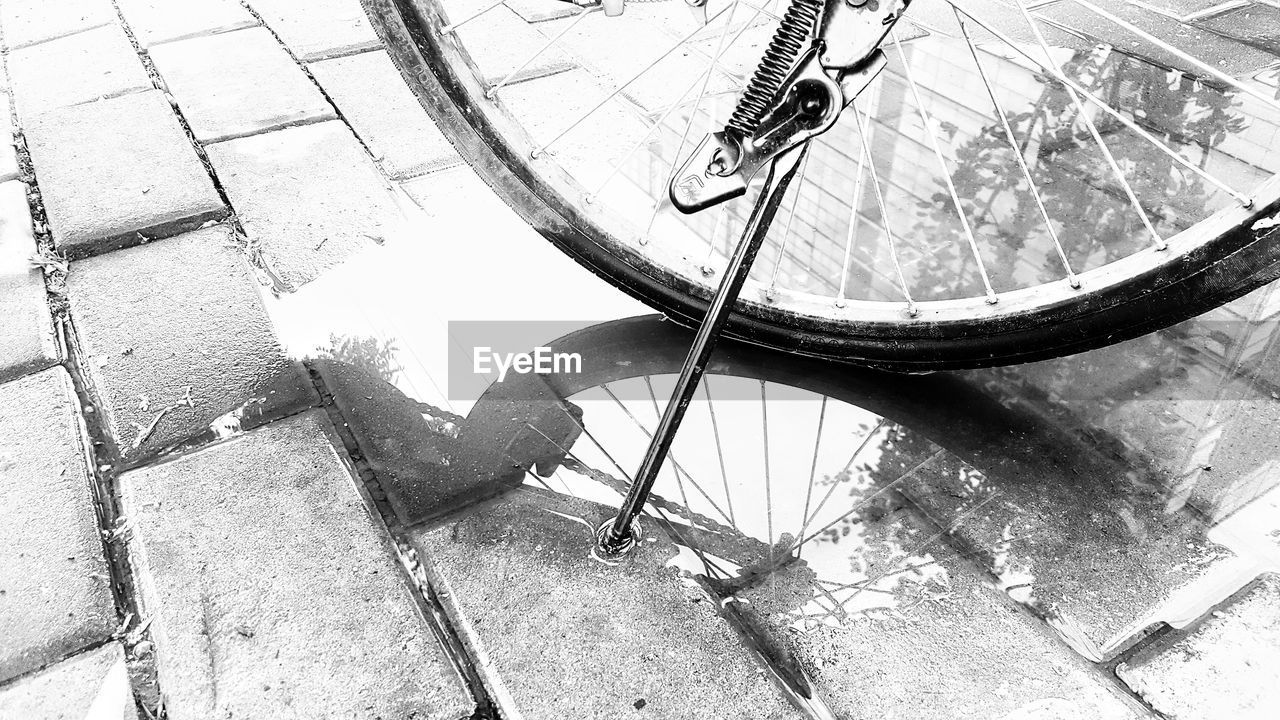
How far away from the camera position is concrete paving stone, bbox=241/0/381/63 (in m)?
3.09

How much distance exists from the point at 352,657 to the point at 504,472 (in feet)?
1.39

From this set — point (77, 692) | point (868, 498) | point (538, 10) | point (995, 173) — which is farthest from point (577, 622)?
point (538, 10)

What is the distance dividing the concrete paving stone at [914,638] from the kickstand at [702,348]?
0.73 ft

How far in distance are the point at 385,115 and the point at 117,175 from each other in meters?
0.71

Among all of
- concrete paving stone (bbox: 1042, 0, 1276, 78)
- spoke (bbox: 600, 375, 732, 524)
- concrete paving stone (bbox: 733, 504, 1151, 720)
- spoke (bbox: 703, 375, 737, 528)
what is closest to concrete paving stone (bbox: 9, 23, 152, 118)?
spoke (bbox: 600, 375, 732, 524)

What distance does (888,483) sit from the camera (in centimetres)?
167

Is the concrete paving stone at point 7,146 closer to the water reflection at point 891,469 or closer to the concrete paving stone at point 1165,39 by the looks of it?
the water reflection at point 891,469

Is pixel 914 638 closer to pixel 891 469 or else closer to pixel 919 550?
pixel 919 550

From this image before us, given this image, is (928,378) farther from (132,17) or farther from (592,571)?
(132,17)

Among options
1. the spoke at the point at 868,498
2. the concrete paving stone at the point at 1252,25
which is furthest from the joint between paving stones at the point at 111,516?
the concrete paving stone at the point at 1252,25

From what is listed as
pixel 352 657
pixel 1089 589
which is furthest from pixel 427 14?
pixel 1089 589

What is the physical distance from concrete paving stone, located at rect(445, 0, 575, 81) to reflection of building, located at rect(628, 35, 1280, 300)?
0.55 m

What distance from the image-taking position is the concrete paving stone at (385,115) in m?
2.55

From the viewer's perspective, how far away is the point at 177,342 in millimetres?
1976
